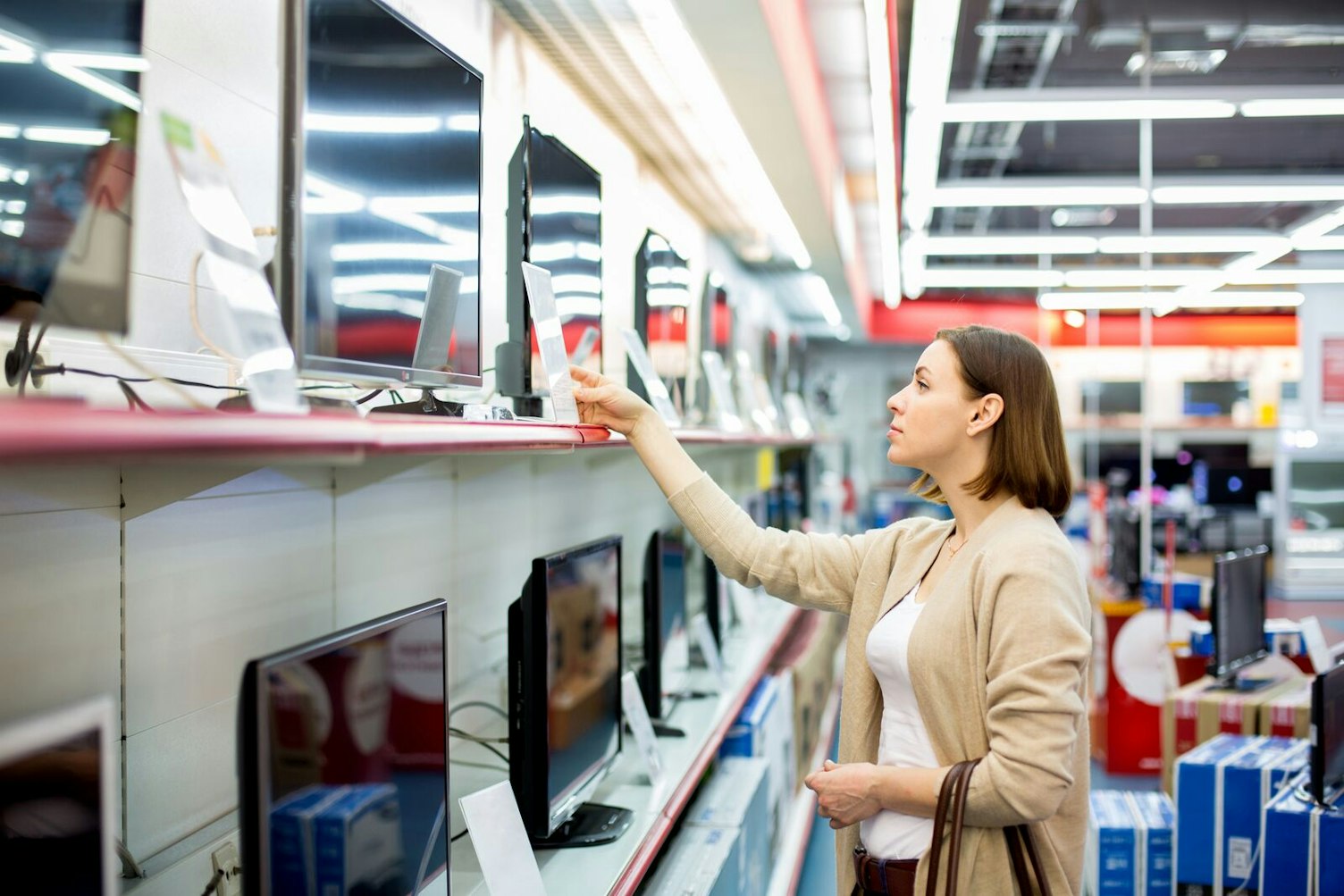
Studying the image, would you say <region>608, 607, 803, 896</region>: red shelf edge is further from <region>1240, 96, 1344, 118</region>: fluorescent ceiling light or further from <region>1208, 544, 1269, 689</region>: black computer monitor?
<region>1240, 96, 1344, 118</region>: fluorescent ceiling light

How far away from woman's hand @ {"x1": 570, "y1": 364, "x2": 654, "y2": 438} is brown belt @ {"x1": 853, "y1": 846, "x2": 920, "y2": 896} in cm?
91

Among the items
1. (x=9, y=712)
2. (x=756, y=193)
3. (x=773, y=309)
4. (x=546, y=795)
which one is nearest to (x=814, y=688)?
Result: (x=756, y=193)

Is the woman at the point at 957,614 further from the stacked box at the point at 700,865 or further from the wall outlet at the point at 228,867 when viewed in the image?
the wall outlet at the point at 228,867

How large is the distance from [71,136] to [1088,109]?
4312mm

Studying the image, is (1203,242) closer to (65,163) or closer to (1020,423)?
(1020,423)

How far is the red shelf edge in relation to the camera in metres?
1.86

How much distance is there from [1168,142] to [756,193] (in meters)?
4.04

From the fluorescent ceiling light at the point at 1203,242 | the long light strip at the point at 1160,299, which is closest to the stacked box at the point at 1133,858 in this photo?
the fluorescent ceiling light at the point at 1203,242

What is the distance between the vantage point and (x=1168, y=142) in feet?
24.5

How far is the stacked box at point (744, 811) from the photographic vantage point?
8.75 feet

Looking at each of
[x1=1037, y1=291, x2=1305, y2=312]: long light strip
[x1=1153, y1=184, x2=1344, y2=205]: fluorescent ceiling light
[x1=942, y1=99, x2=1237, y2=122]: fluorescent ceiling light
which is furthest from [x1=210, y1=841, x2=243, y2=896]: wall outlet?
[x1=1037, y1=291, x2=1305, y2=312]: long light strip

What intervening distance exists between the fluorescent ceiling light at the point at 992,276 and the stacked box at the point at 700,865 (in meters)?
8.24

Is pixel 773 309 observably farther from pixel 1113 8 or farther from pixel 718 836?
pixel 718 836

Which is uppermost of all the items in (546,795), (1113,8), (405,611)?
(1113,8)
